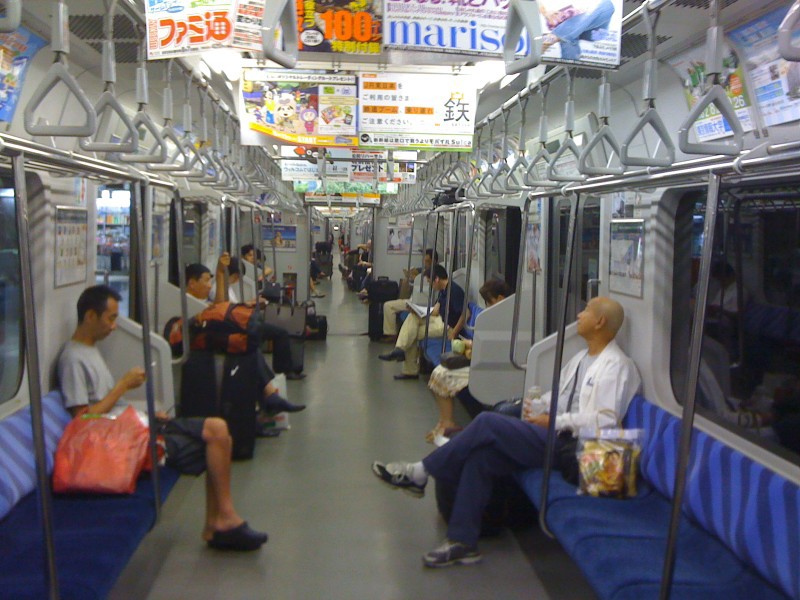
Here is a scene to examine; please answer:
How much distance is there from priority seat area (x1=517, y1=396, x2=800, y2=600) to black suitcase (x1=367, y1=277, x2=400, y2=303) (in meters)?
8.00

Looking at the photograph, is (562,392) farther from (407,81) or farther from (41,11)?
(41,11)

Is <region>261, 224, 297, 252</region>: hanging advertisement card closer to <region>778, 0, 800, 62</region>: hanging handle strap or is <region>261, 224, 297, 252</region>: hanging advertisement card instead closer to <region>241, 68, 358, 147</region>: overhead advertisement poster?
<region>241, 68, 358, 147</region>: overhead advertisement poster

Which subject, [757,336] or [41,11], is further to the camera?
[41,11]

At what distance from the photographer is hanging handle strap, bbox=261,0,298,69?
2.82 meters

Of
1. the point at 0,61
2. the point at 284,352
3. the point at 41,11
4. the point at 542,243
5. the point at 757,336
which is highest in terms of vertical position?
the point at 41,11

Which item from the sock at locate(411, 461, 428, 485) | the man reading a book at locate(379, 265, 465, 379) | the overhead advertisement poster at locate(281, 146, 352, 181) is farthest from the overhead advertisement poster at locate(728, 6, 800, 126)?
the overhead advertisement poster at locate(281, 146, 352, 181)

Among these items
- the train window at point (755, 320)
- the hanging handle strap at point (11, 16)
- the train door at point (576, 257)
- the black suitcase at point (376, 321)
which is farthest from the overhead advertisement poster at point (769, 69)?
the black suitcase at point (376, 321)

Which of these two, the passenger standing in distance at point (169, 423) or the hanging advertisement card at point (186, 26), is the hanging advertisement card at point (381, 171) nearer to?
the passenger standing in distance at point (169, 423)

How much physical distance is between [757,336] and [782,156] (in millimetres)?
1805

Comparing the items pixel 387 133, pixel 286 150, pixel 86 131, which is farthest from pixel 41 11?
pixel 286 150

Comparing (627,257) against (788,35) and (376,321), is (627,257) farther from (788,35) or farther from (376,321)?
(376,321)

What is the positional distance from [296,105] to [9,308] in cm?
303

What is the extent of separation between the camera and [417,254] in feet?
43.4

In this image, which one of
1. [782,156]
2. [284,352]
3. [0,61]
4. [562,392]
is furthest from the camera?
[284,352]
